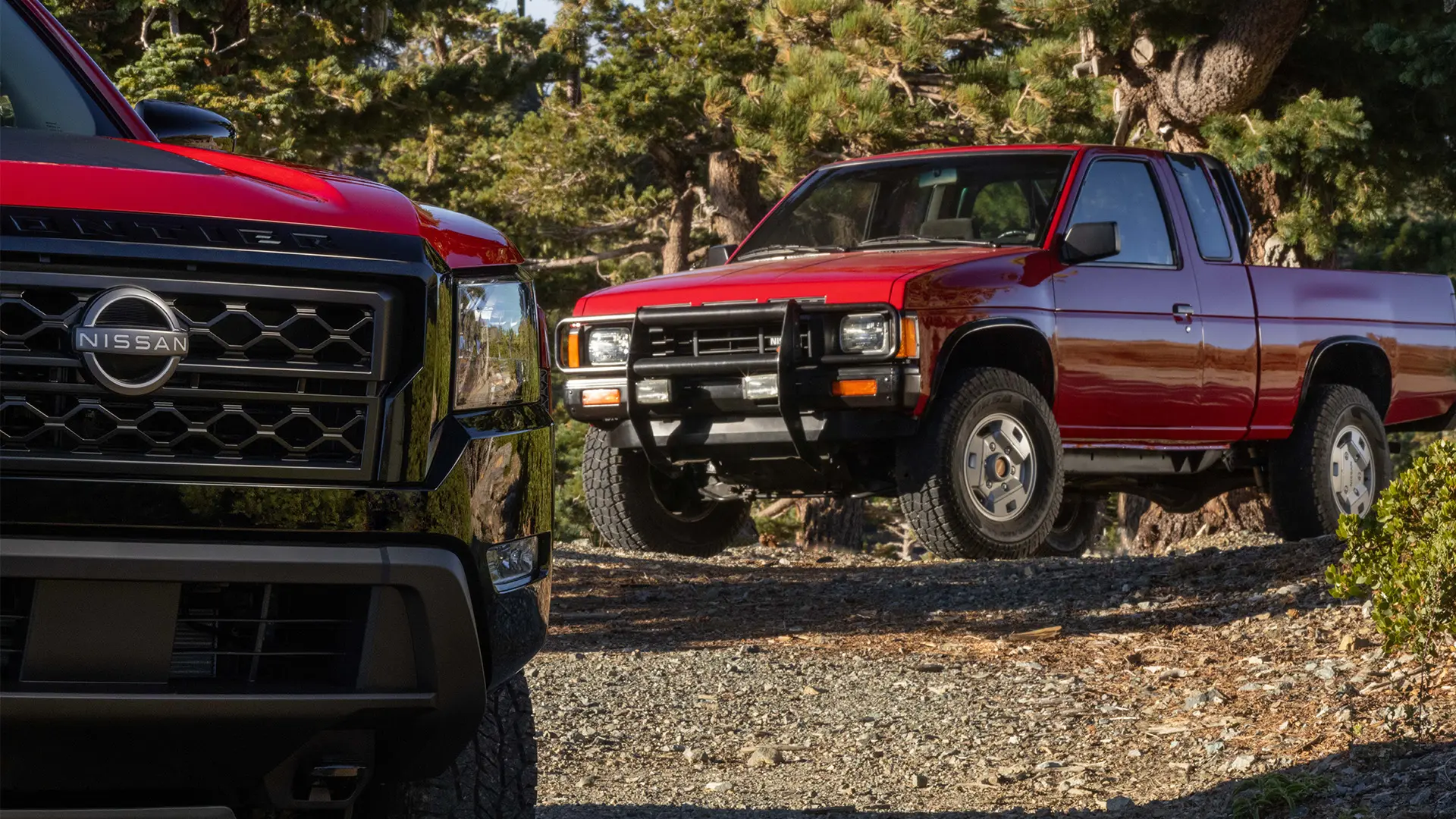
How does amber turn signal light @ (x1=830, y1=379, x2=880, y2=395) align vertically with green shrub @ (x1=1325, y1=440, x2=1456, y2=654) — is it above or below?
above

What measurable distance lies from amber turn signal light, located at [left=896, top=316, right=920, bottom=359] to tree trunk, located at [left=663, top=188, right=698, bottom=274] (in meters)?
14.7

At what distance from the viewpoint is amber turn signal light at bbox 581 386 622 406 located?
7.88 m

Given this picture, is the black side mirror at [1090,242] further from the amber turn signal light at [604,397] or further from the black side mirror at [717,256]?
the amber turn signal light at [604,397]

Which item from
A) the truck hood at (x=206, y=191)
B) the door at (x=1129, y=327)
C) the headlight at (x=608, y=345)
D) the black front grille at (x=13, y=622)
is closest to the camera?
the black front grille at (x=13, y=622)

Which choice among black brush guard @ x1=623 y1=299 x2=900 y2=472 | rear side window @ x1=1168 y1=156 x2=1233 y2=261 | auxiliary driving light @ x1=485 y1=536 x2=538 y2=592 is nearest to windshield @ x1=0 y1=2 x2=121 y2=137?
auxiliary driving light @ x1=485 y1=536 x2=538 y2=592

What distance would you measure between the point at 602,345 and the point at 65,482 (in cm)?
552

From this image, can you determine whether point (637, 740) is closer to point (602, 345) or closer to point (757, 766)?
point (757, 766)

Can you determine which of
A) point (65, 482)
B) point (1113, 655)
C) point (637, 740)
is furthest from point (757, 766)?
point (65, 482)

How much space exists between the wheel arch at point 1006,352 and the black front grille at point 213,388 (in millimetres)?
5109

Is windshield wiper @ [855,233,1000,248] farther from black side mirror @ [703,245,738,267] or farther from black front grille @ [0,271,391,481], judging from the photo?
black front grille @ [0,271,391,481]

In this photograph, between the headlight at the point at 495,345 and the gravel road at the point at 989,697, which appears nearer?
the headlight at the point at 495,345

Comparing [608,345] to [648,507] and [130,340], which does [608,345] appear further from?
[130,340]

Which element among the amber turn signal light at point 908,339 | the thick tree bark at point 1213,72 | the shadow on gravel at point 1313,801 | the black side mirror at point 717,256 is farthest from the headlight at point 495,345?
the thick tree bark at point 1213,72

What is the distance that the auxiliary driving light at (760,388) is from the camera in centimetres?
741
